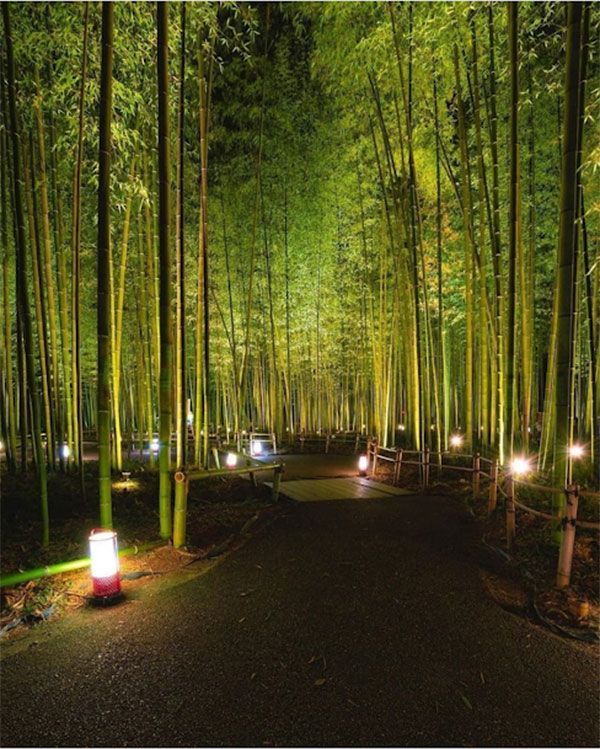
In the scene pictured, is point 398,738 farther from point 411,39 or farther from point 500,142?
point 500,142

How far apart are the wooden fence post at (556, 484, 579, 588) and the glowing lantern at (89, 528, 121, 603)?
9.86ft

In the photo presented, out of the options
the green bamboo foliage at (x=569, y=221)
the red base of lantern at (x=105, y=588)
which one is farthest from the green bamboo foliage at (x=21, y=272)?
the green bamboo foliage at (x=569, y=221)

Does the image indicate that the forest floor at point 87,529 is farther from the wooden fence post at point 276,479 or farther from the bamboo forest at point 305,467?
the wooden fence post at point 276,479

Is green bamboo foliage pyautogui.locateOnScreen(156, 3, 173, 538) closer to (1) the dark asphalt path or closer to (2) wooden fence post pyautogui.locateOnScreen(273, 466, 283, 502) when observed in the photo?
(1) the dark asphalt path

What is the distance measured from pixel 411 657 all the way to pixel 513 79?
405cm

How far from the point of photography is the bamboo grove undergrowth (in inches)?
133

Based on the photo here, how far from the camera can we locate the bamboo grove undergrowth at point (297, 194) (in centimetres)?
339

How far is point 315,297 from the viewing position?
36.1 ft

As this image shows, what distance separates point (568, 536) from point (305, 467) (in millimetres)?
6577

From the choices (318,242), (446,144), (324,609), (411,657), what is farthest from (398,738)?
(318,242)

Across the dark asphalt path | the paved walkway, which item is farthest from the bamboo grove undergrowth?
the paved walkway

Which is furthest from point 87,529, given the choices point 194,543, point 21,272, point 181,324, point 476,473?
point 476,473

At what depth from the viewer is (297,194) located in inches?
350

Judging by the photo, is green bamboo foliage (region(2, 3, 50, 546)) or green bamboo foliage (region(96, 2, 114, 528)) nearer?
green bamboo foliage (region(96, 2, 114, 528))
